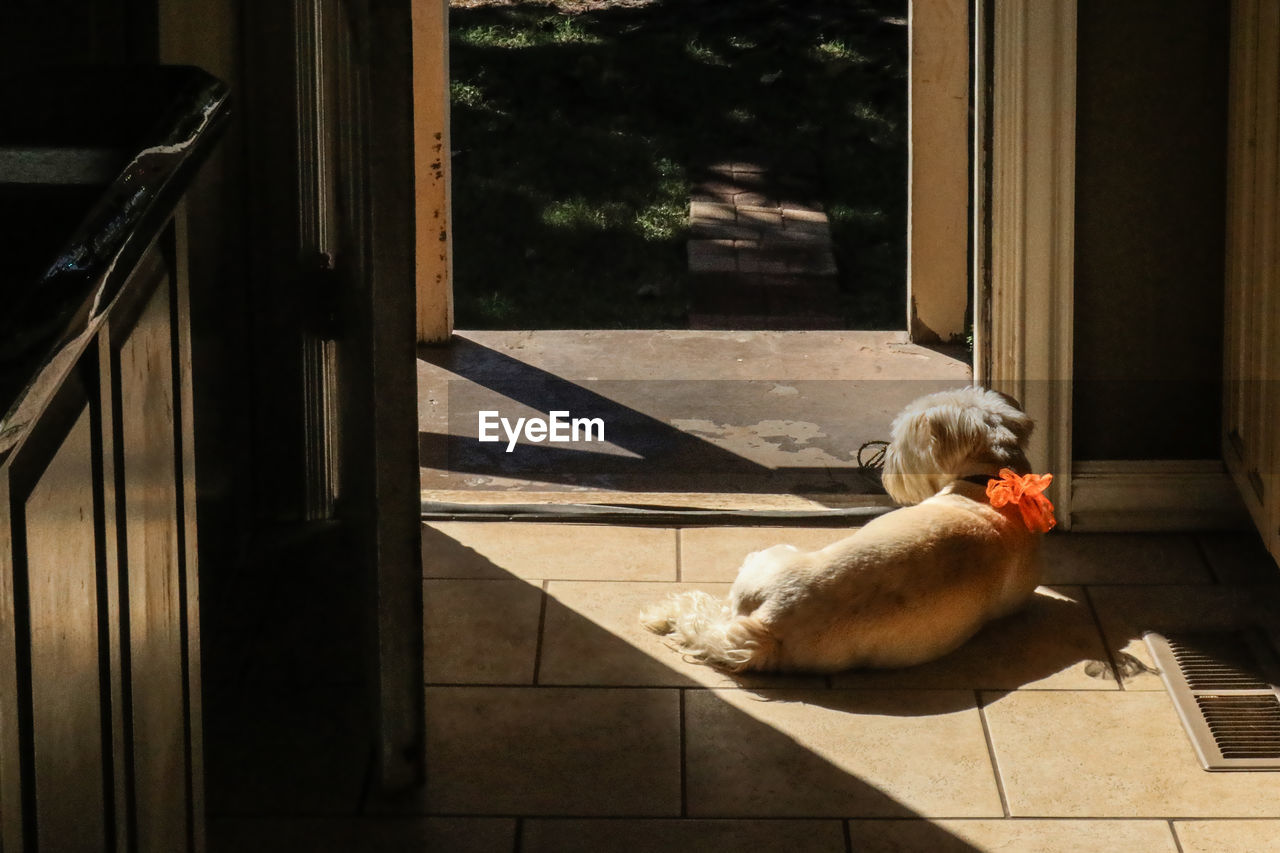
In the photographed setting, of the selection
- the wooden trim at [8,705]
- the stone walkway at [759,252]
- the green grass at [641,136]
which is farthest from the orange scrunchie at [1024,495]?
the green grass at [641,136]

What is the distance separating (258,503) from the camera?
3934 millimetres

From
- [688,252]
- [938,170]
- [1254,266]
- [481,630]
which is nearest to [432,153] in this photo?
[938,170]

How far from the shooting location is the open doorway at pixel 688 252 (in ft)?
16.3

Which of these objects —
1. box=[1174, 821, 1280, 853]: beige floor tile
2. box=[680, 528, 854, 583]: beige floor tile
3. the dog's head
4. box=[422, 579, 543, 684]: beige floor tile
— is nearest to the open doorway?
box=[680, 528, 854, 583]: beige floor tile

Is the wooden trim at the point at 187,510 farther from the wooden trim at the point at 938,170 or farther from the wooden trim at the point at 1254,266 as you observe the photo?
the wooden trim at the point at 938,170

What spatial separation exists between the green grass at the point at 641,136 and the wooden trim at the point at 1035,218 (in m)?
2.60

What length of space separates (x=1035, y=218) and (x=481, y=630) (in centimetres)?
178

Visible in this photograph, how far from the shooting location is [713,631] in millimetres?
3342

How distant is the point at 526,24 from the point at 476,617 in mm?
8333

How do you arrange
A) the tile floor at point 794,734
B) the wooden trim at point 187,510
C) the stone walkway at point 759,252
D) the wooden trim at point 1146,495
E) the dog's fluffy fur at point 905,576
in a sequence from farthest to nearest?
the stone walkway at point 759,252 < the wooden trim at point 1146,495 < the dog's fluffy fur at point 905,576 < the tile floor at point 794,734 < the wooden trim at point 187,510

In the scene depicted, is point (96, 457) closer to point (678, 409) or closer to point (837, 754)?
point (837, 754)

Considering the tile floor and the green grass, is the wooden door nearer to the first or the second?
the tile floor

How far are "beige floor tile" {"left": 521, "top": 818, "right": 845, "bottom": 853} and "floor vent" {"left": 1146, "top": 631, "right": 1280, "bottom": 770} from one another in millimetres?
822

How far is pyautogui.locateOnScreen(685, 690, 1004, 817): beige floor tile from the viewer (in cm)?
281
